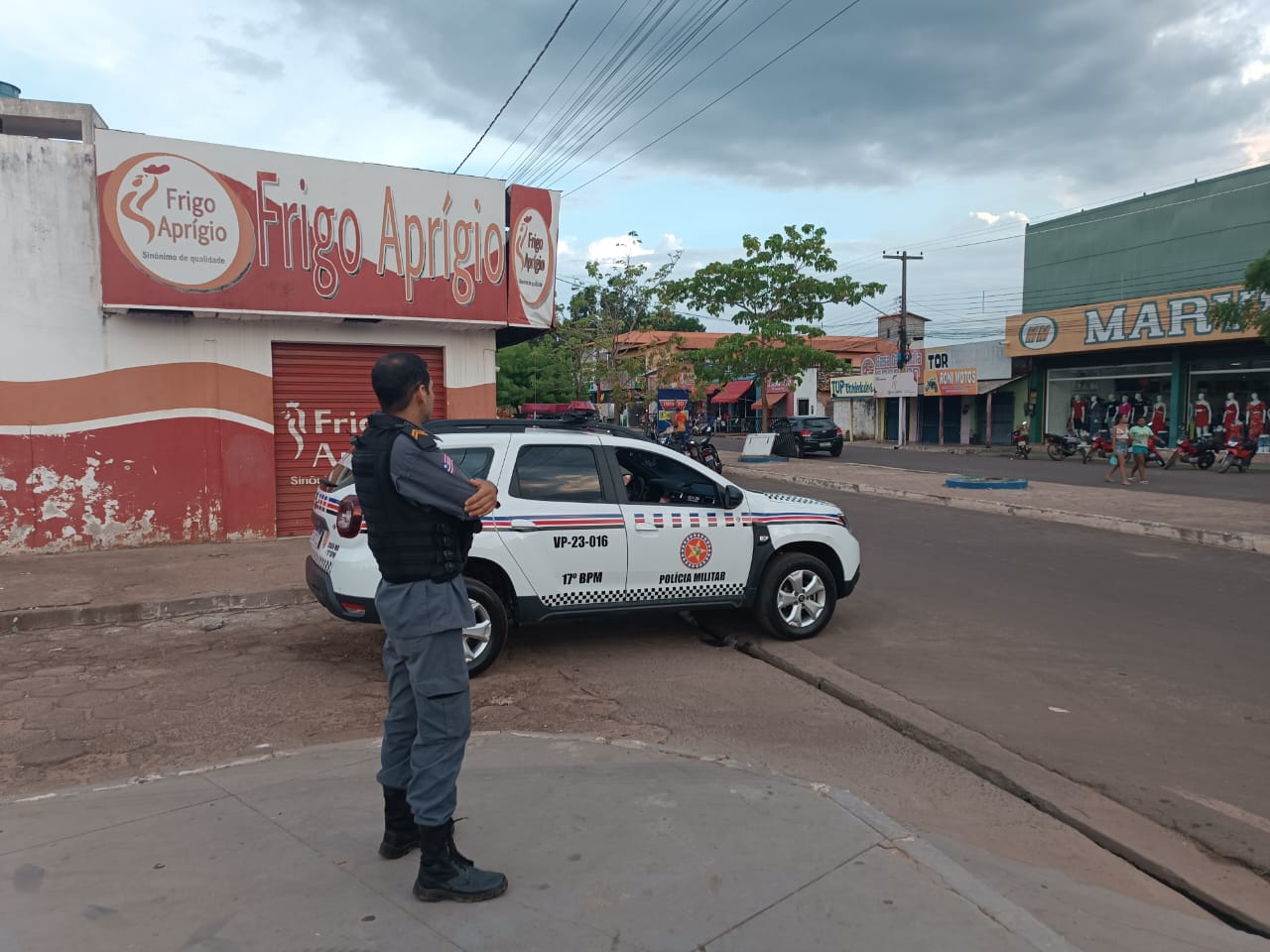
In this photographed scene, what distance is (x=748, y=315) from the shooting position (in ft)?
98.7

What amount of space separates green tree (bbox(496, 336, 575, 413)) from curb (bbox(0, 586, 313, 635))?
32928mm

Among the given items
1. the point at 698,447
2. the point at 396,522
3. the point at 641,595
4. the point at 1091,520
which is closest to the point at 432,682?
the point at 396,522

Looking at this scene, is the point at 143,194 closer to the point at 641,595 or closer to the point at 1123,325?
the point at 641,595

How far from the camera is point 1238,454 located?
22828 millimetres

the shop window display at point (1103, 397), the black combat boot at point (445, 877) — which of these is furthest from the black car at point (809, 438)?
the black combat boot at point (445, 877)

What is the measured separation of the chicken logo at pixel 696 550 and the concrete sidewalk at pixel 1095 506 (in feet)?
28.7

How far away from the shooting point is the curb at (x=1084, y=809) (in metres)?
3.40

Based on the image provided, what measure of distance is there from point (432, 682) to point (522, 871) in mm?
767

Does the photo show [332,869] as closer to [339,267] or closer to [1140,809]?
[1140,809]

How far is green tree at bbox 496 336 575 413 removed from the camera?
4156 centimetres

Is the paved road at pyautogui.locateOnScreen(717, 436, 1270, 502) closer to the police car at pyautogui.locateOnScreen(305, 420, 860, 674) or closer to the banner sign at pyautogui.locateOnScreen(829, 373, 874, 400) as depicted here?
the banner sign at pyautogui.locateOnScreen(829, 373, 874, 400)

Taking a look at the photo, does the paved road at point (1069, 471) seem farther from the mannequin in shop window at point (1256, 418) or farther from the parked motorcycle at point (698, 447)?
the mannequin in shop window at point (1256, 418)

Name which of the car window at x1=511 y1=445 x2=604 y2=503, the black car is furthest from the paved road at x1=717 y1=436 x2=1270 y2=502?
the car window at x1=511 y1=445 x2=604 y2=503

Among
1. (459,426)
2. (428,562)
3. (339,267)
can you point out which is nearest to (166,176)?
(339,267)
